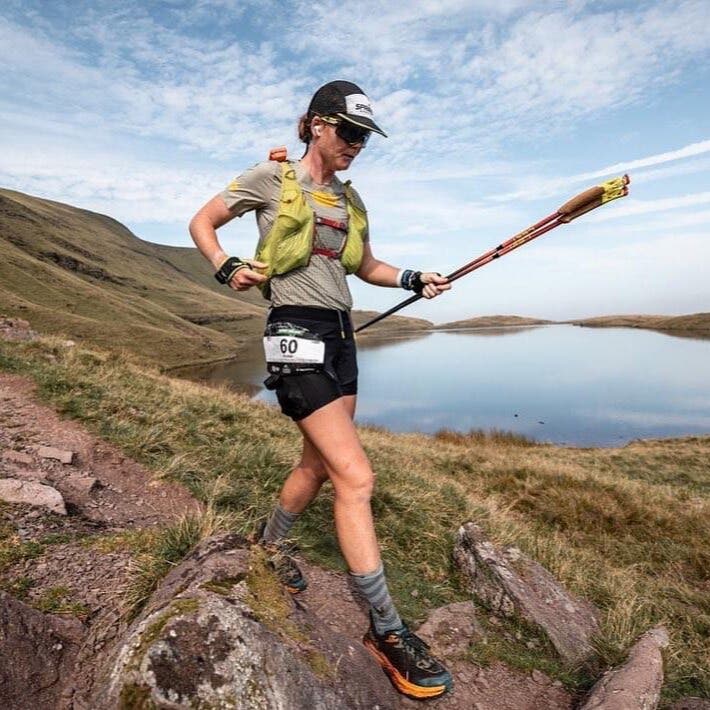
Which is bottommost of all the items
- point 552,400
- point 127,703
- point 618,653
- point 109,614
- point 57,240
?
point 552,400

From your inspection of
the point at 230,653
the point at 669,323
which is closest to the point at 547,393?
the point at 230,653

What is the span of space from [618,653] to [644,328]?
557ft

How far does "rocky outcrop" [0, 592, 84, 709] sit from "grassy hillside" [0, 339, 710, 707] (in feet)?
Result: 6.03

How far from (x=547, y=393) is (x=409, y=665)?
5006cm

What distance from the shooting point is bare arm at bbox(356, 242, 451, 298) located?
13.9 feet

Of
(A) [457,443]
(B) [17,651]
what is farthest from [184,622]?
(A) [457,443]

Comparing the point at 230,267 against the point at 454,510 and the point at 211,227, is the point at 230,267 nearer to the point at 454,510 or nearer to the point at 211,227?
the point at 211,227

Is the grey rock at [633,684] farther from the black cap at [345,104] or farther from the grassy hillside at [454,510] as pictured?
the black cap at [345,104]

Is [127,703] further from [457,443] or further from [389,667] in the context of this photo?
[457,443]

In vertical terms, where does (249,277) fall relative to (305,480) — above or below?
above

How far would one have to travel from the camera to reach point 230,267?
3.22 m

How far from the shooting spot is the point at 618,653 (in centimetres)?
378

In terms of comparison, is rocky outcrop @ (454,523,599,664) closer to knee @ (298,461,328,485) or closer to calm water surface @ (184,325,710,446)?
knee @ (298,461,328,485)

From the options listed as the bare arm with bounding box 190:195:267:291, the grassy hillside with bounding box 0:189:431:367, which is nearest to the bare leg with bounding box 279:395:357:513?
the bare arm with bounding box 190:195:267:291
